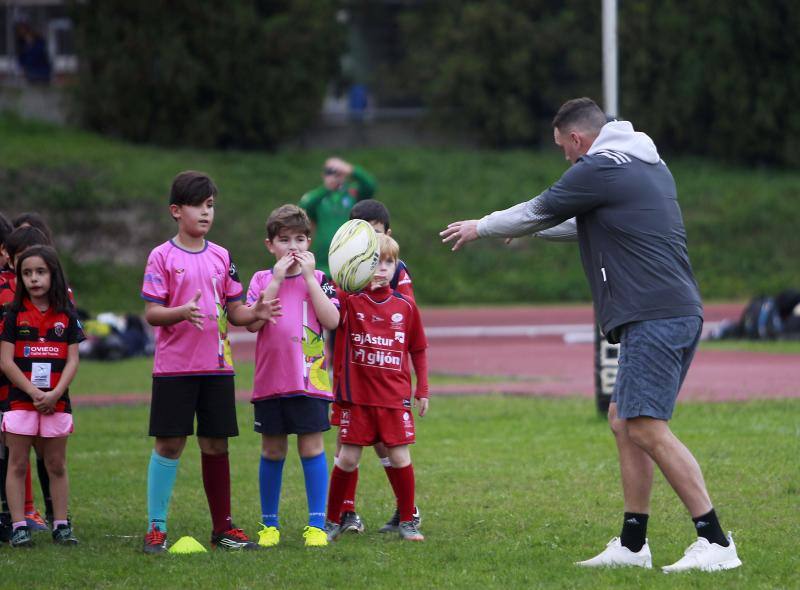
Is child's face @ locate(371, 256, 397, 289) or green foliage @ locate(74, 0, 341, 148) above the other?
green foliage @ locate(74, 0, 341, 148)

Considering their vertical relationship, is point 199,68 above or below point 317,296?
above

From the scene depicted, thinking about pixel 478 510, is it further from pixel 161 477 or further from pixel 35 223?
pixel 35 223

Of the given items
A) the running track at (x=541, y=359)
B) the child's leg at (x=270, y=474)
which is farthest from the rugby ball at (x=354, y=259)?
the running track at (x=541, y=359)

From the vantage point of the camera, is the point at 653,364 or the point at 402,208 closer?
the point at 653,364

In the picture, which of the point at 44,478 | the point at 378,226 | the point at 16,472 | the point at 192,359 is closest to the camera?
the point at 192,359

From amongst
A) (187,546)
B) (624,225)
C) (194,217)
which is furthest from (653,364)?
(187,546)

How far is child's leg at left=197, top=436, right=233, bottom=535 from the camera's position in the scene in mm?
6934

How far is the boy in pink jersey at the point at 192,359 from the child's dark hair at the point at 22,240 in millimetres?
1025

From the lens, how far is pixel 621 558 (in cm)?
622

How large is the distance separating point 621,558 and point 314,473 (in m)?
1.80

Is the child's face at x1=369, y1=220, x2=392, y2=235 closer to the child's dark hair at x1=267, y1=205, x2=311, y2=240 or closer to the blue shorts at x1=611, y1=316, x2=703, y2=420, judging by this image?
the child's dark hair at x1=267, y1=205, x2=311, y2=240

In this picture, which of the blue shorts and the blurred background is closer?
the blue shorts

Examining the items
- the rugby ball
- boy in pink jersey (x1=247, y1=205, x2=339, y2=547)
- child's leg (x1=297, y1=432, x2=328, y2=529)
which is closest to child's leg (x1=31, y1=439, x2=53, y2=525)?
boy in pink jersey (x1=247, y1=205, x2=339, y2=547)

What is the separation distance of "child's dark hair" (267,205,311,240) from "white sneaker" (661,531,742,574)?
8.94 feet
